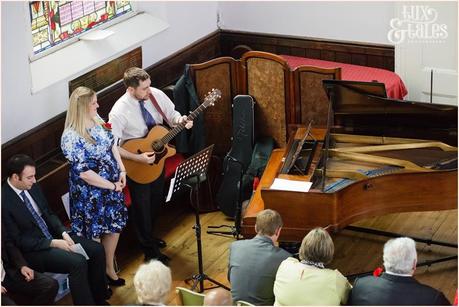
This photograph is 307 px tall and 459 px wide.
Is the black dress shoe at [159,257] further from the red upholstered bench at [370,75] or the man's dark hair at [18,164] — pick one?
the red upholstered bench at [370,75]

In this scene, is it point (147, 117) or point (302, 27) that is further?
point (302, 27)

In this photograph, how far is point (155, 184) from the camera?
7.05m

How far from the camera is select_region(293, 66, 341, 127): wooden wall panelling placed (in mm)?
7344

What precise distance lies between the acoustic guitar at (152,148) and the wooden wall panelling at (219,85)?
639mm

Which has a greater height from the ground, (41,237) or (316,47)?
(316,47)

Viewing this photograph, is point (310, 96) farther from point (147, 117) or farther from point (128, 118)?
point (128, 118)

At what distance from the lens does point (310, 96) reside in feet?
24.3

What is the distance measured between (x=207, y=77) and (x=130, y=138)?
3.43 feet

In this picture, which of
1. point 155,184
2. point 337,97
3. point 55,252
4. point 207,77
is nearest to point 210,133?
point 207,77

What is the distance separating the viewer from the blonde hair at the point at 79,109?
20.4 ft

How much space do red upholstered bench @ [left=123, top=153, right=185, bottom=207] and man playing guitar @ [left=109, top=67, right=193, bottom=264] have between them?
0.31 feet

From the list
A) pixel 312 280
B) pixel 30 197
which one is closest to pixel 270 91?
pixel 30 197

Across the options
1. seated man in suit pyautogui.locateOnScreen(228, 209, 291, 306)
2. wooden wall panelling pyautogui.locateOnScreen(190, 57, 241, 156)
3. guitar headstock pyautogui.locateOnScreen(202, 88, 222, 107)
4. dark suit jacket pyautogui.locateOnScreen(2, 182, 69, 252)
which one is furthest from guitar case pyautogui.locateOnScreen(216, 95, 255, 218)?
seated man in suit pyautogui.locateOnScreen(228, 209, 291, 306)

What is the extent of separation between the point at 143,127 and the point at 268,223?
5.67 ft
